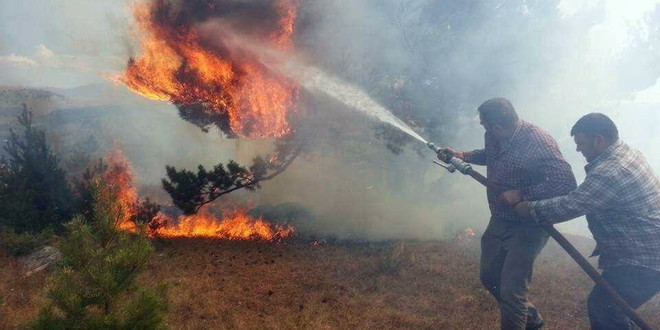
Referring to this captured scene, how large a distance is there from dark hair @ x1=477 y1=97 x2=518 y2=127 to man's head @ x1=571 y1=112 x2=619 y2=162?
28.5 inches

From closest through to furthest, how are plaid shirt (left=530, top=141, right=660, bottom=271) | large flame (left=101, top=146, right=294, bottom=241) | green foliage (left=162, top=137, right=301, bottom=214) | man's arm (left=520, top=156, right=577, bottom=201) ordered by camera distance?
1. plaid shirt (left=530, top=141, right=660, bottom=271)
2. man's arm (left=520, top=156, right=577, bottom=201)
3. green foliage (left=162, top=137, right=301, bottom=214)
4. large flame (left=101, top=146, right=294, bottom=241)

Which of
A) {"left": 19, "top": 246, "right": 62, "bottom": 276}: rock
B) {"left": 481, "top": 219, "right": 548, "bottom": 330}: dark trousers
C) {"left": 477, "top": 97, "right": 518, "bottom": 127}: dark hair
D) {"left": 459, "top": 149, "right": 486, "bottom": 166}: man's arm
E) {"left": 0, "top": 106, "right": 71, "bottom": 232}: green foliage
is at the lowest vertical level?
{"left": 19, "top": 246, "right": 62, "bottom": 276}: rock

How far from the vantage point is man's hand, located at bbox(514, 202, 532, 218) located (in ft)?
13.4

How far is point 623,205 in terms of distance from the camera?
3666 millimetres

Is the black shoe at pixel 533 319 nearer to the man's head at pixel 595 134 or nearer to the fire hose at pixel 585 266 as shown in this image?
the fire hose at pixel 585 266

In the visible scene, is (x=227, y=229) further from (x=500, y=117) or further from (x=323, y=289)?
(x=500, y=117)

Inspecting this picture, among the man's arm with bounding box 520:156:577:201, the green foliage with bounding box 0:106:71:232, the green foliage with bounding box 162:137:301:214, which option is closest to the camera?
the man's arm with bounding box 520:156:577:201

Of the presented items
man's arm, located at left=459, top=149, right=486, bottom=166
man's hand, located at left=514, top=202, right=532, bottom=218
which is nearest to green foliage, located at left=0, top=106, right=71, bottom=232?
man's arm, located at left=459, top=149, right=486, bottom=166

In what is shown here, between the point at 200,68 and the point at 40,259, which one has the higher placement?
the point at 200,68

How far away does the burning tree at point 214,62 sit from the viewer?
9.06 m

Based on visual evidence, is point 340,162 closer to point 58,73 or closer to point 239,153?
point 239,153

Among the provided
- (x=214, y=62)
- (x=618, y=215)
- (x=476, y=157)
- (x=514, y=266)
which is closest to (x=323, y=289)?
(x=514, y=266)

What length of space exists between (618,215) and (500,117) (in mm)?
1583

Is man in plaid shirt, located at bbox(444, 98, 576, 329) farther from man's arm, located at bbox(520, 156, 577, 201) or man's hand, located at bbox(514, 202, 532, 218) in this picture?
man's hand, located at bbox(514, 202, 532, 218)
